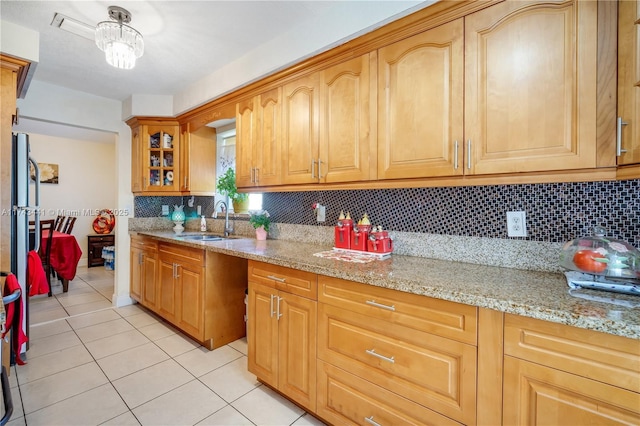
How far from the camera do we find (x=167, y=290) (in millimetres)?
2779

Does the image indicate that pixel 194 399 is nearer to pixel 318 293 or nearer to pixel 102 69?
pixel 318 293

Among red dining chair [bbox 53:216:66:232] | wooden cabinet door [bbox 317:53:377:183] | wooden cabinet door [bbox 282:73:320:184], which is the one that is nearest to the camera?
wooden cabinet door [bbox 317:53:377:183]

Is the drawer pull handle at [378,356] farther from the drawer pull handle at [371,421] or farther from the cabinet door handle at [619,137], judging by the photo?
the cabinet door handle at [619,137]

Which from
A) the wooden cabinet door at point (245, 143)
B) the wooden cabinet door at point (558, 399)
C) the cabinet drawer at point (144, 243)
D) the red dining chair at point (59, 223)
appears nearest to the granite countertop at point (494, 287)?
the wooden cabinet door at point (558, 399)

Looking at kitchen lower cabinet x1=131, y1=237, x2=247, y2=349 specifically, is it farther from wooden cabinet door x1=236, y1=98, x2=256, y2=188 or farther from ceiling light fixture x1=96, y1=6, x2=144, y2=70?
ceiling light fixture x1=96, y1=6, x2=144, y2=70

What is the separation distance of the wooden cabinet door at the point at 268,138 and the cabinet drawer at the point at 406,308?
1061 millimetres

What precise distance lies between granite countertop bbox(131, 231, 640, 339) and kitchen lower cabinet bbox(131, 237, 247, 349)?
0.77 m

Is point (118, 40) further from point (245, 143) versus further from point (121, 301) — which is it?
point (121, 301)

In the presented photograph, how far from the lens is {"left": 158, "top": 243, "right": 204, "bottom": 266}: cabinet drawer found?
2.39 meters

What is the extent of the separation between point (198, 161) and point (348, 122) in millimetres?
2151

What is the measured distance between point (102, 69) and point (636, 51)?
358 centimetres

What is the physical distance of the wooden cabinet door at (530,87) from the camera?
1.12 meters

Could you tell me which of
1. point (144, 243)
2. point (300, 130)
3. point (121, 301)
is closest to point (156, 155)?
point (144, 243)

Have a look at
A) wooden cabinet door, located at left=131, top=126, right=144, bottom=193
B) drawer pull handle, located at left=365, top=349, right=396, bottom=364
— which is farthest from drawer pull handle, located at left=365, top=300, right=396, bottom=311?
wooden cabinet door, located at left=131, top=126, right=144, bottom=193
